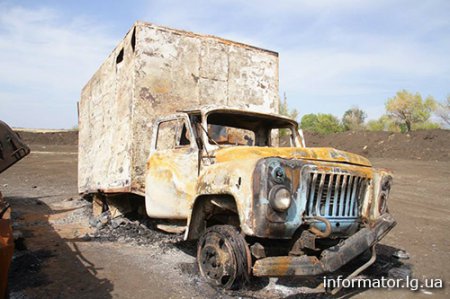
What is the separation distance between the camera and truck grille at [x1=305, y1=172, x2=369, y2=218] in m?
3.56

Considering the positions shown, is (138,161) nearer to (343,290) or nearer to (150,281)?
(150,281)

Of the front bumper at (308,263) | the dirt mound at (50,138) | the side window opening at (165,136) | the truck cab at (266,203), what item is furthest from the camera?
the dirt mound at (50,138)

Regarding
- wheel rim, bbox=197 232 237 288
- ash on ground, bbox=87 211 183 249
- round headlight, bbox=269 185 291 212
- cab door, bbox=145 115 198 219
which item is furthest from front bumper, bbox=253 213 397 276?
ash on ground, bbox=87 211 183 249

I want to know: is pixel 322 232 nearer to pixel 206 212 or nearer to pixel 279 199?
pixel 279 199

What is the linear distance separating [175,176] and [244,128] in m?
1.22

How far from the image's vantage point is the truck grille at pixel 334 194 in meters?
3.56

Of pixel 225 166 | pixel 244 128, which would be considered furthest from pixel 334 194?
pixel 244 128

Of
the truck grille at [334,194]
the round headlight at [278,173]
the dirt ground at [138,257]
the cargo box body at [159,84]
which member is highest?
the cargo box body at [159,84]

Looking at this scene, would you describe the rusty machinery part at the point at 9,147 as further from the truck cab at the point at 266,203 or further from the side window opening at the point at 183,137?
the side window opening at the point at 183,137

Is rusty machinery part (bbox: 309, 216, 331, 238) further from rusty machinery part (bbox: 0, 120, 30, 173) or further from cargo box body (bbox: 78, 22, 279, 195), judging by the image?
rusty machinery part (bbox: 0, 120, 30, 173)

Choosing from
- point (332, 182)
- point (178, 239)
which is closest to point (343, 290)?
point (332, 182)

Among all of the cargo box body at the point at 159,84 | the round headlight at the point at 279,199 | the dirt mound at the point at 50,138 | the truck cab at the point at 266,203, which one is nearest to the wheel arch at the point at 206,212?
the truck cab at the point at 266,203

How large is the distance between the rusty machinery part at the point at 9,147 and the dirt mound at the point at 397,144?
15754 millimetres

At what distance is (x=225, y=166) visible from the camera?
Answer: 381 centimetres
